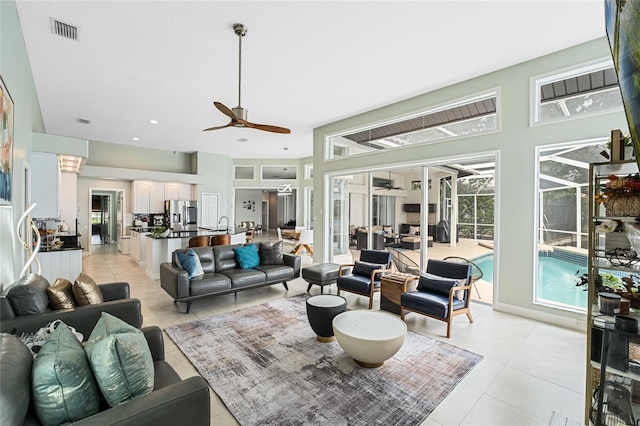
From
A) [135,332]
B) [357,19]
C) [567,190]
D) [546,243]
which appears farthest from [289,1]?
[546,243]

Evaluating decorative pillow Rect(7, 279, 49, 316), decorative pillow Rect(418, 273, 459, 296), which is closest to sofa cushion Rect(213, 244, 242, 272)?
decorative pillow Rect(7, 279, 49, 316)

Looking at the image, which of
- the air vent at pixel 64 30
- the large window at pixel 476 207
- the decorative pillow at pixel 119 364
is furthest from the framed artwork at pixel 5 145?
the large window at pixel 476 207

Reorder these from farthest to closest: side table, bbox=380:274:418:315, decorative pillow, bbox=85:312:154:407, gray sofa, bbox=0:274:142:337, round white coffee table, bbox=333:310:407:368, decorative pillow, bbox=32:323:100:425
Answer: side table, bbox=380:274:418:315
round white coffee table, bbox=333:310:407:368
gray sofa, bbox=0:274:142:337
decorative pillow, bbox=85:312:154:407
decorative pillow, bbox=32:323:100:425

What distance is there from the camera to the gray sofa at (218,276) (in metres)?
3.95

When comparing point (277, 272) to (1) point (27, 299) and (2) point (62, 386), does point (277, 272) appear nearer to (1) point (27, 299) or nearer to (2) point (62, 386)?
(1) point (27, 299)

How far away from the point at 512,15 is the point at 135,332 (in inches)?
174

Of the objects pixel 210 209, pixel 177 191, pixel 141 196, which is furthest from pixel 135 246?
pixel 210 209

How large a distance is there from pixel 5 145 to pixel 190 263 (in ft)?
7.74

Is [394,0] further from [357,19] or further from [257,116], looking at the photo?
[257,116]

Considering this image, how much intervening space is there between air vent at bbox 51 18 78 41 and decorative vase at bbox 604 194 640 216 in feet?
17.8

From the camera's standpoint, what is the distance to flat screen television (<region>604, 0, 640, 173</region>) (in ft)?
2.22

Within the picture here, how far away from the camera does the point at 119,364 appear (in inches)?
52.5

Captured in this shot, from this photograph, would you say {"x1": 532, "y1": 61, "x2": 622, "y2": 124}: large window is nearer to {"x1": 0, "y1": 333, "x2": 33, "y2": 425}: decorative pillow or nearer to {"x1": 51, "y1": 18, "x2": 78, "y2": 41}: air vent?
{"x1": 0, "y1": 333, "x2": 33, "y2": 425}: decorative pillow

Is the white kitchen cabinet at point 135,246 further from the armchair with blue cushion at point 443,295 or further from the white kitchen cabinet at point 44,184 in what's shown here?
the armchair with blue cushion at point 443,295
